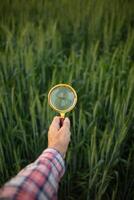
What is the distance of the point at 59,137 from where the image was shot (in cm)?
108

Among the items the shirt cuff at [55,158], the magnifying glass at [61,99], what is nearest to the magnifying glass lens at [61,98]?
the magnifying glass at [61,99]

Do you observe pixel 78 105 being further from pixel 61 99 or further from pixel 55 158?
pixel 55 158

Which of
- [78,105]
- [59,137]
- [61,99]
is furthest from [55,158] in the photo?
[78,105]

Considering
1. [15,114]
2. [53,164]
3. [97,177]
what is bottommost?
[97,177]

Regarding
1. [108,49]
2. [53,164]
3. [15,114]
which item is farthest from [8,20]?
[53,164]

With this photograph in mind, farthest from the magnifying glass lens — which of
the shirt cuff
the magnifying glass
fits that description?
the shirt cuff

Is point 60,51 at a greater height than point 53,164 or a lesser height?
lesser

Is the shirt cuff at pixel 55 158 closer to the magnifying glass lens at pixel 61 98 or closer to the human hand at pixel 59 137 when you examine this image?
the human hand at pixel 59 137

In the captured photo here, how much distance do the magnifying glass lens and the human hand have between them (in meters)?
0.07

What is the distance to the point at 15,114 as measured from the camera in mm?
1658

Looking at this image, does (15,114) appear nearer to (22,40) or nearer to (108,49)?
(22,40)

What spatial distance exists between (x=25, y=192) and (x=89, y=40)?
176 centimetres

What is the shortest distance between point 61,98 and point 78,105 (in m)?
0.55

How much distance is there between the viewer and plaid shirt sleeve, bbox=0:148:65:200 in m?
0.77
